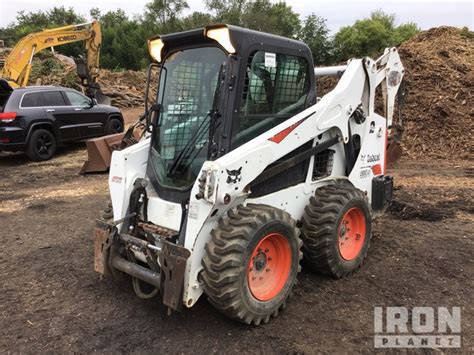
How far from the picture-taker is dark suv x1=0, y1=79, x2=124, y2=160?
32.8ft

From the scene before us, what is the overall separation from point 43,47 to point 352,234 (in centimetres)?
1286

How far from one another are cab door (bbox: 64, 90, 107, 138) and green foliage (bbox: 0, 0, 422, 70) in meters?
24.3

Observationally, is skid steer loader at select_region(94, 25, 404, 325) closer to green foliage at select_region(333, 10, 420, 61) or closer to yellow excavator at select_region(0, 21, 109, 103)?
yellow excavator at select_region(0, 21, 109, 103)

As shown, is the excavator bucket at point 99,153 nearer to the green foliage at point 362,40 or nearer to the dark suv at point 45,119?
the dark suv at point 45,119

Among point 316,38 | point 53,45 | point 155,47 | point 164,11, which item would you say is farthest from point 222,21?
point 155,47

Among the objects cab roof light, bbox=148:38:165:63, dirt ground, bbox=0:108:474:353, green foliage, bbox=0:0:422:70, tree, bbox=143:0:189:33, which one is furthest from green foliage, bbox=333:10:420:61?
cab roof light, bbox=148:38:165:63

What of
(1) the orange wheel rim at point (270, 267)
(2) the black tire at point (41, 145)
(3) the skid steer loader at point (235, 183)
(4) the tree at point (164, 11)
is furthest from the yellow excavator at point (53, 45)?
(4) the tree at point (164, 11)

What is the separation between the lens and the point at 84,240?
5383mm

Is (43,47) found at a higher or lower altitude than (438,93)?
higher

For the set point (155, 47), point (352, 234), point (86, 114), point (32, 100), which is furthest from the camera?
point (86, 114)

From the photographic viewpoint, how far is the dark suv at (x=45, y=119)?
9.98 metres

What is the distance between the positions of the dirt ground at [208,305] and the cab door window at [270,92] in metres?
1.44

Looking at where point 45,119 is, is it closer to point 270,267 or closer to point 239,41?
point 239,41

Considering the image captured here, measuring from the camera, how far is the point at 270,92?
377 centimetres
